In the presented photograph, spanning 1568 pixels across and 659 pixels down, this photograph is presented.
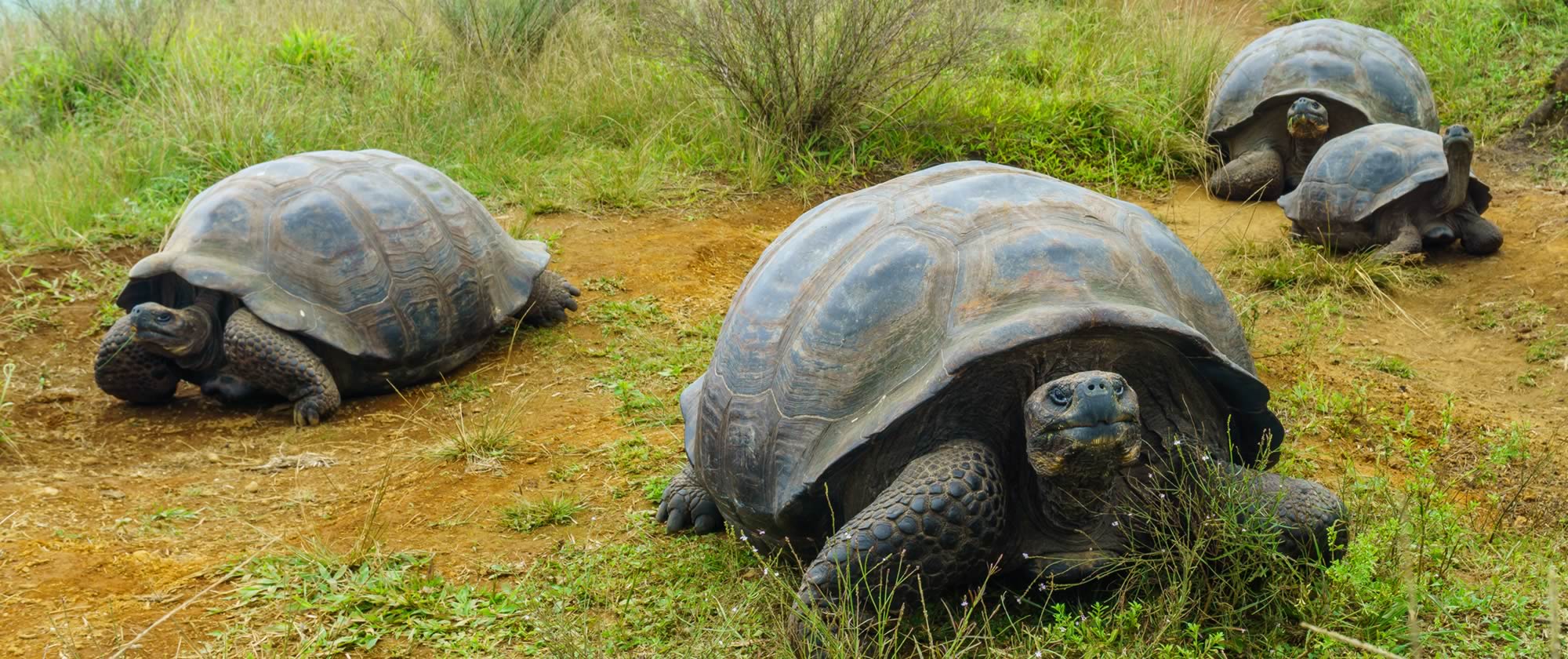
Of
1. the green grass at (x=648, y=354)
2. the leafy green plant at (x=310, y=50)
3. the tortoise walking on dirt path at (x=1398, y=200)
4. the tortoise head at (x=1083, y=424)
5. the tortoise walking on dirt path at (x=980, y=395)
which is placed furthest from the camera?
the leafy green plant at (x=310, y=50)

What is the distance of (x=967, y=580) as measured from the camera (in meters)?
2.53

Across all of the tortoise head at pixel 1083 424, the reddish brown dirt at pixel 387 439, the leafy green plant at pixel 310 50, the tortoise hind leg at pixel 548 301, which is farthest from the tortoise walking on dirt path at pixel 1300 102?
the leafy green plant at pixel 310 50

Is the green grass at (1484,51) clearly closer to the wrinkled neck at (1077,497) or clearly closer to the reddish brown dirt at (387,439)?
the reddish brown dirt at (387,439)

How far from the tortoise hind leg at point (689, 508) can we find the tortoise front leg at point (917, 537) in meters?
0.83

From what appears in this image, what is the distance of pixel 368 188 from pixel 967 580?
3194 millimetres

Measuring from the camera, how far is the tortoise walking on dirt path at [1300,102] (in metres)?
7.09

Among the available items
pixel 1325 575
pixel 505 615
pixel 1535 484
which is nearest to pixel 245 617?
pixel 505 615

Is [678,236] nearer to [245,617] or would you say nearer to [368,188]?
[368,188]

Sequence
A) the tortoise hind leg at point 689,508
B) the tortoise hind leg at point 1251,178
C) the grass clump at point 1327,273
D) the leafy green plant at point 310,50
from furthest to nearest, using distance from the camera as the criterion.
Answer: the leafy green plant at point 310,50
the tortoise hind leg at point 1251,178
the grass clump at point 1327,273
the tortoise hind leg at point 689,508

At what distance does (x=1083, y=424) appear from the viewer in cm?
223

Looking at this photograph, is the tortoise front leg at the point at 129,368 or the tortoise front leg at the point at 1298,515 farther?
the tortoise front leg at the point at 129,368

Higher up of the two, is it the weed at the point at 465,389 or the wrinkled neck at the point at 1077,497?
the wrinkled neck at the point at 1077,497

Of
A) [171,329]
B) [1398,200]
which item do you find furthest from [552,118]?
[1398,200]

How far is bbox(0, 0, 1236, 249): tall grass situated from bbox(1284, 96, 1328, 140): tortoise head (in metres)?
0.64
